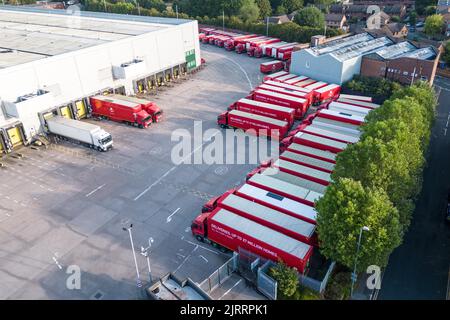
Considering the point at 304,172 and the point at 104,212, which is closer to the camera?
the point at 104,212

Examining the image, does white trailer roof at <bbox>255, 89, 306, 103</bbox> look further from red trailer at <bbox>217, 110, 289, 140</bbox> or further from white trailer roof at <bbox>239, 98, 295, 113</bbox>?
red trailer at <bbox>217, 110, 289, 140</bbox>

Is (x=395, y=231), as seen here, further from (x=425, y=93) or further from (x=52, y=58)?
(x=52, y=58)

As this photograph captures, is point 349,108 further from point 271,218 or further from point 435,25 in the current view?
point 435,25

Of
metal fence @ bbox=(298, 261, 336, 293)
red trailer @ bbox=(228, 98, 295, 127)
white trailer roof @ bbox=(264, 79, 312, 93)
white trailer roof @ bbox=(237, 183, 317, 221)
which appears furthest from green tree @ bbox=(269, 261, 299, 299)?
white trailer roof @ bbox=(264, 79, 312, 93)

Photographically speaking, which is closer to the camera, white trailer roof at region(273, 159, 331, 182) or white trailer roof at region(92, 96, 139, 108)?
white trailer roof at region(273, 159, 331, 182)

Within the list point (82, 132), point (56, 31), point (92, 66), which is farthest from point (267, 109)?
point (56, 31)

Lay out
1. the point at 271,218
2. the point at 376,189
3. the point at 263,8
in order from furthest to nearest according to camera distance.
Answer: the point at 263,8, the point at 271,218, the point at 376,189

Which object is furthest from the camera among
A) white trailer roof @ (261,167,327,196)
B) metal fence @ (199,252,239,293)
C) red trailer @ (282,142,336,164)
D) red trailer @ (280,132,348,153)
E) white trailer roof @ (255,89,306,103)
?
white trailer roof @ (255,89,306,103)

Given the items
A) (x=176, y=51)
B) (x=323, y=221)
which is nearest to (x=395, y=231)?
(x=323, y=221)
